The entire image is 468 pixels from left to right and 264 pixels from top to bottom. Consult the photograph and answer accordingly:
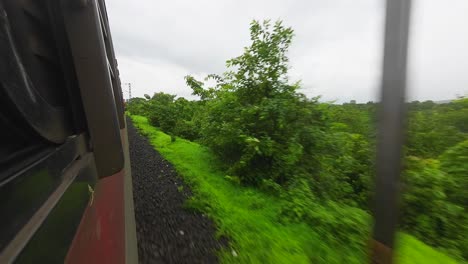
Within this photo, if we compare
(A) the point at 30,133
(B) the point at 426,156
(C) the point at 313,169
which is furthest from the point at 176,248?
(B) the point at 426,156

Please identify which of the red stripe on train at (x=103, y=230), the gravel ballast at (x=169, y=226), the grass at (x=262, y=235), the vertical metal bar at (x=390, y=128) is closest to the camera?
the vertical metal bar at (x=390, y=128)

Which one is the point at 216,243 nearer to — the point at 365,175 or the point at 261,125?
the point at 261,125

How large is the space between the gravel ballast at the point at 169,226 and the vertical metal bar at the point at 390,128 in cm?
230

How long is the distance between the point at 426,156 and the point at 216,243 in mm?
5464

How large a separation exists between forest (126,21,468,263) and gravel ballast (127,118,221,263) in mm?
279

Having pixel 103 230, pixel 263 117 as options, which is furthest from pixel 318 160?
pixel 103 230

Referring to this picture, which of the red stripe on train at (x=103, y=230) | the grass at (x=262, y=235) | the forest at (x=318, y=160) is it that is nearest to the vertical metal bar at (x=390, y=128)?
the grass at (x=262, y=235)

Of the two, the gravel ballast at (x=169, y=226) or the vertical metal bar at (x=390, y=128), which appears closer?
the vertical metal bar at (x=390, y=128)

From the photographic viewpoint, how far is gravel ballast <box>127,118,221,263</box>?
2.85m

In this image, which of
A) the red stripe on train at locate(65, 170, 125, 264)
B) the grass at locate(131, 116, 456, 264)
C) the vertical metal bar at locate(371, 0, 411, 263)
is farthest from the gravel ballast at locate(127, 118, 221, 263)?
the vertical metal bar at locate(371, 0, 411, 263)

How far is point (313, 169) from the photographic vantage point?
5.05m

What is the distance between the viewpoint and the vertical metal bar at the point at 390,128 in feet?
2.34

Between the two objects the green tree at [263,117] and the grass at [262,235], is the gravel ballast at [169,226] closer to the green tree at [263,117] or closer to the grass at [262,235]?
the grass at [262,235]

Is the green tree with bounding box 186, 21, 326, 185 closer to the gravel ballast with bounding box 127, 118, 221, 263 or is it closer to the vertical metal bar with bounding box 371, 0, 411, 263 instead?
the gravel ballast with bounding box 127, 118, 221, 263
